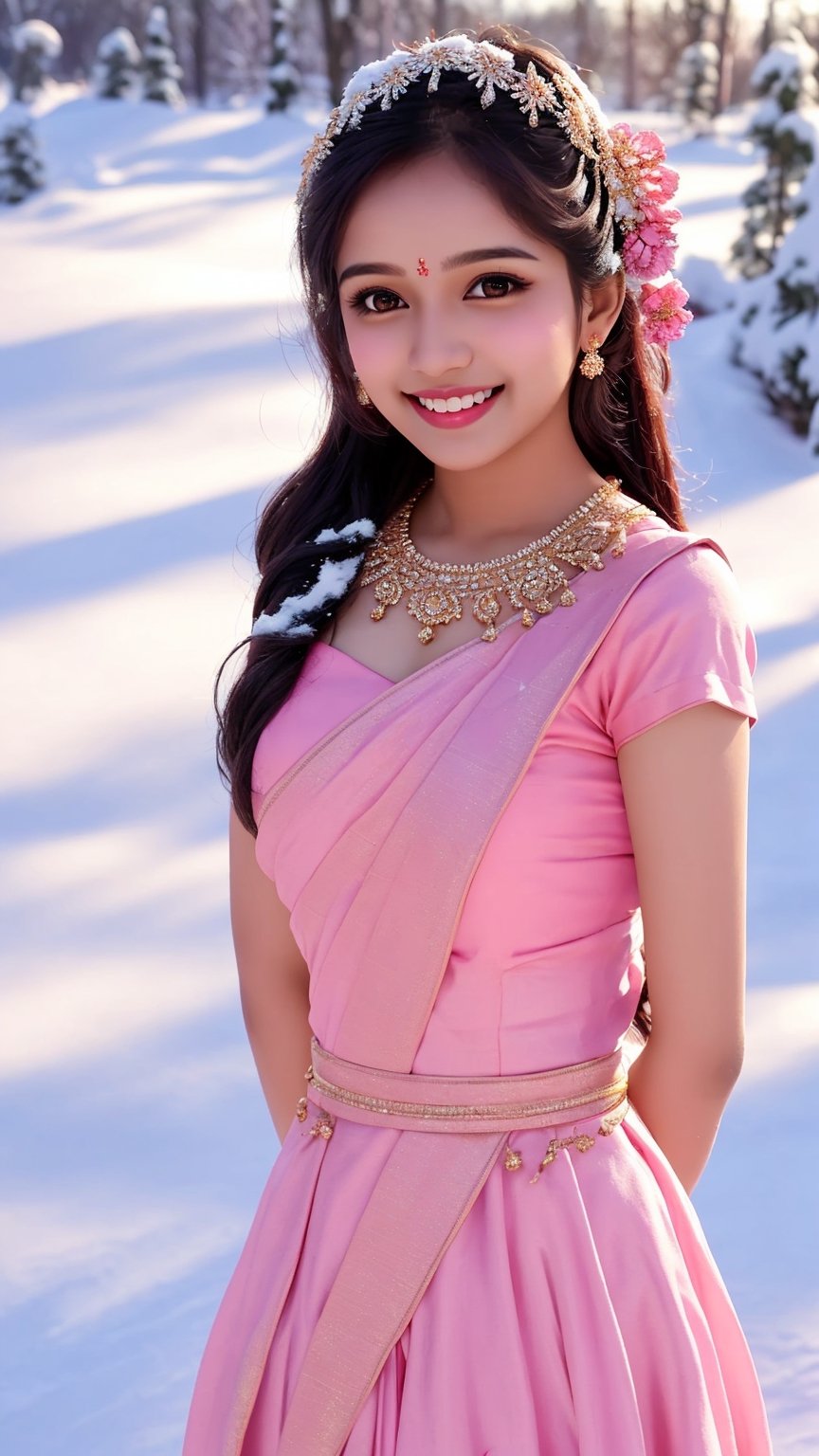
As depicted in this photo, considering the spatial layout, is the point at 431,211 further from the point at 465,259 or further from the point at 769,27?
the point at 769,27

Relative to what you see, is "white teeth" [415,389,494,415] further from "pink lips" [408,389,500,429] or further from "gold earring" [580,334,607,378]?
"gold earring" [580,334,607,378]

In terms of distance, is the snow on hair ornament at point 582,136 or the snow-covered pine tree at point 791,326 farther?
the snow-covered pine tree at point 791,326

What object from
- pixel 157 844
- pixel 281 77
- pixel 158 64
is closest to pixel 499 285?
pixel 157 844

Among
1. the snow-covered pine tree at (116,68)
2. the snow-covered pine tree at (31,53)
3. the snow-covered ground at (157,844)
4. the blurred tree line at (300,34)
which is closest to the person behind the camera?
the snow-covered ground at (157,844)

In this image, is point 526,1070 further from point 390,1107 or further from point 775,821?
point 775,821

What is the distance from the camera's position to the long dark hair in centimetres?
135

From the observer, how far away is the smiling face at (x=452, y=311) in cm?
132

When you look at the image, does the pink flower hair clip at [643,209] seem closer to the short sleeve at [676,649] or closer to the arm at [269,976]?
the short sleeve at [676,649]

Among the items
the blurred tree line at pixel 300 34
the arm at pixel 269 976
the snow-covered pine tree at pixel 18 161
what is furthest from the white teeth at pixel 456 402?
the blurred tree line at pixel 300 34

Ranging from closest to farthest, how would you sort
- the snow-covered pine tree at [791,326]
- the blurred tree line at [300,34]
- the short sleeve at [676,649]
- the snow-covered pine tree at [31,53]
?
the short sleeve at [676,649] → the snow-covered pine tree at [791,326] → the snow-covered pine tree at [31,53] → the blurred tree line at [300,34]

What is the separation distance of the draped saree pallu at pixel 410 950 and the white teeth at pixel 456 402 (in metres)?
0.17

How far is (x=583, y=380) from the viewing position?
58.5 inches

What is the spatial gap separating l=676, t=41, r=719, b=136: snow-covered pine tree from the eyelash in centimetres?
2170

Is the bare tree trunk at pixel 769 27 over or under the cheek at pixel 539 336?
over
